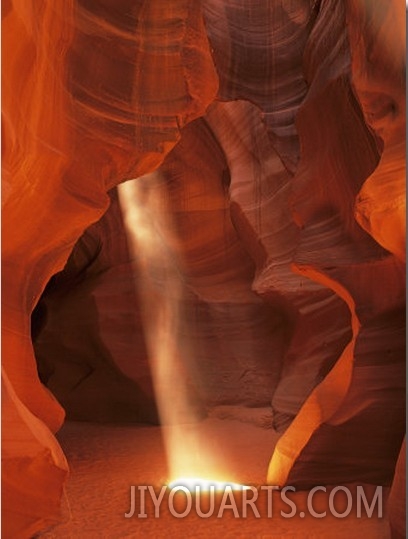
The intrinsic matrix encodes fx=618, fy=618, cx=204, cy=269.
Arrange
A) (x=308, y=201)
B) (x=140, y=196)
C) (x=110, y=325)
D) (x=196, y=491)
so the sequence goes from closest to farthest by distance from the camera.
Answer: (x=196, y=491) < (x=308, y=201) < (x=110, y=325) < (x=140, y=196)

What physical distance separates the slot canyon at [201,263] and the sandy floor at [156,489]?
43 millimetres

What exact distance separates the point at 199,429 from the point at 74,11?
7.49 m

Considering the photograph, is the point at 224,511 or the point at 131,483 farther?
the point at 131,483

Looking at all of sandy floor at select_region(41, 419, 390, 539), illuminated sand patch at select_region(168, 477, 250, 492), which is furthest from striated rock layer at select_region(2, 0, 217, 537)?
illuminated sand patch at select_region(168, 477, 250, 492)

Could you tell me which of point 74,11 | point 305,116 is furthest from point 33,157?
point 305,116

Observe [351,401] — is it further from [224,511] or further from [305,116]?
[305,116]

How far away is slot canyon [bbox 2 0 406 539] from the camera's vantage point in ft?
15.9

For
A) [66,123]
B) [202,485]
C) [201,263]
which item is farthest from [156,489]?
[201,263]

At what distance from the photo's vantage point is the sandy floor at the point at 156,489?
17.9 ft

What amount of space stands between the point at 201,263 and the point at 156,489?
21.7ft

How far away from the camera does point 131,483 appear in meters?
7.21

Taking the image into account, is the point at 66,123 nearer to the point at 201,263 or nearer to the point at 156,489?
the point at 156,489

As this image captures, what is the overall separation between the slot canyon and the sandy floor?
4cm

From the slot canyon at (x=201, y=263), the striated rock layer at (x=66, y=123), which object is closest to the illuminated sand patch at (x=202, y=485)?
the slot canyon at (x=201, y=263)
